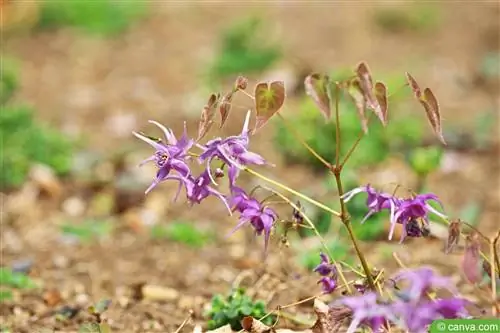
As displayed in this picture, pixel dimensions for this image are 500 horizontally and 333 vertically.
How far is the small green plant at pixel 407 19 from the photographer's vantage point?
7156 mm

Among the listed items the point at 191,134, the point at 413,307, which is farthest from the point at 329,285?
the point at 191,134

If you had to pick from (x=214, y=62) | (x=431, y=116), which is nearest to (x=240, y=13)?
(x=214, y=62)

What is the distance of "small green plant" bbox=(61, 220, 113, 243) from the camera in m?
3.95

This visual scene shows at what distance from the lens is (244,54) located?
6.00 m

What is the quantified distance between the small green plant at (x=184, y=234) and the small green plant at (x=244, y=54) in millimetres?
2034

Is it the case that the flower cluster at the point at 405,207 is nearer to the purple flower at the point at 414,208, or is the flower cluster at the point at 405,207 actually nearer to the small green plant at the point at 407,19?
the purple flower at the point at 414,208

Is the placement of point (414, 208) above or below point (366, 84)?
below

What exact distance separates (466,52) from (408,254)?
3.36 metres

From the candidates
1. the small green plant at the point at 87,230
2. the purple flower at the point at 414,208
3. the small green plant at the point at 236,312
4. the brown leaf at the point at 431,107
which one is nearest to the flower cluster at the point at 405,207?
the purple flower at the point at 414,208

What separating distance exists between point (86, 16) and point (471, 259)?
16.9ft

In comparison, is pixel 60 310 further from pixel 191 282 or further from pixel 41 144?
pixel 41 144

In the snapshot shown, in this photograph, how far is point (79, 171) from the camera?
15.5ft
